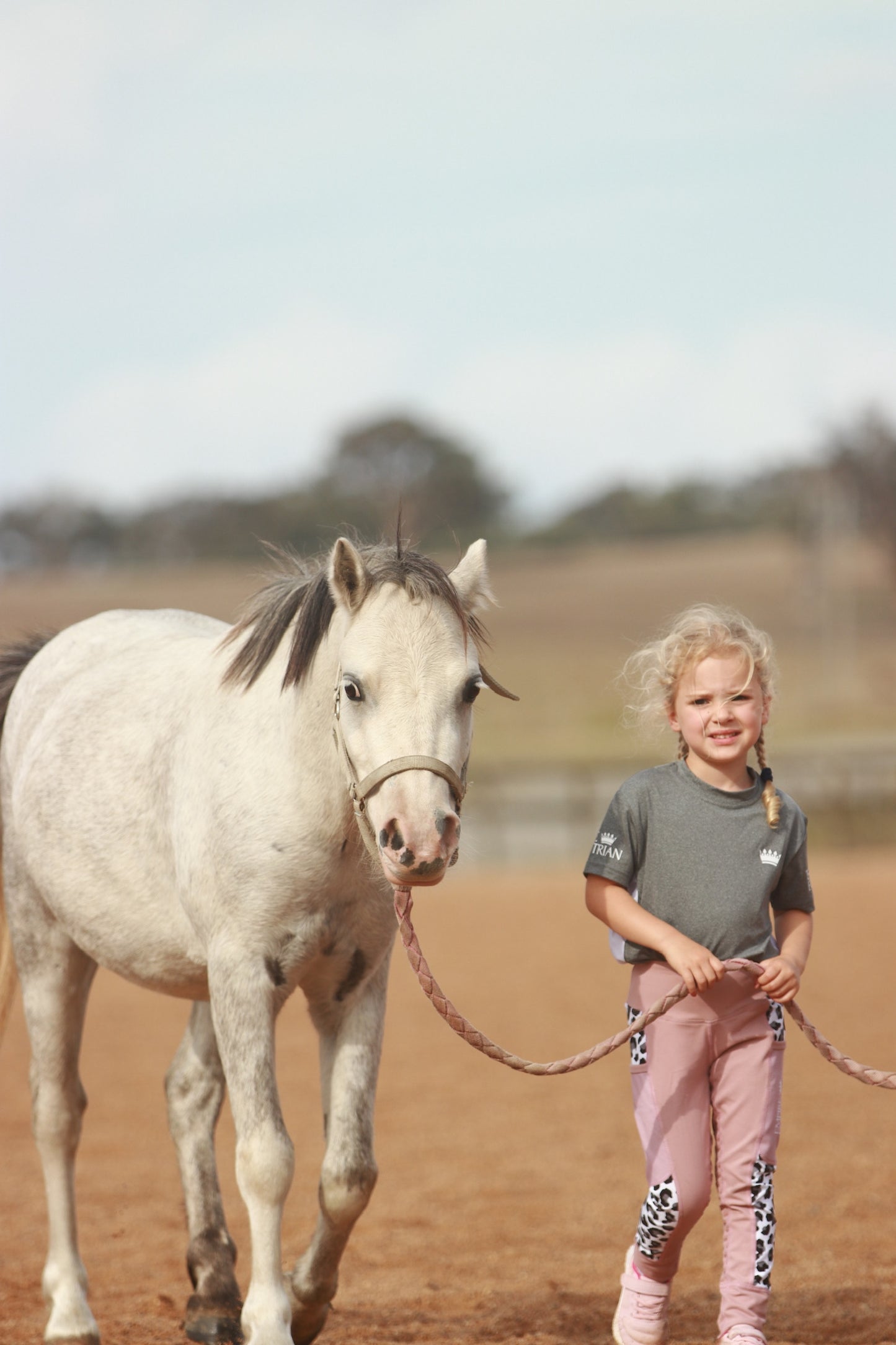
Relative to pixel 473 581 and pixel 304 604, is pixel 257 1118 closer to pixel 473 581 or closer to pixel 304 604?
pixel 304 604

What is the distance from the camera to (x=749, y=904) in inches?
129

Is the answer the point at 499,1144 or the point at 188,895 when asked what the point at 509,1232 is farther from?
the point at 188,895

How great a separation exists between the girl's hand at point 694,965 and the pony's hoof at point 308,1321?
4.79 ft

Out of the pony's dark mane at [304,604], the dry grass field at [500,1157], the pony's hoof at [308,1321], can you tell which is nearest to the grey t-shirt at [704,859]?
the dry grass field at [500,1157]

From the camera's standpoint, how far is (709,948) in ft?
10.7

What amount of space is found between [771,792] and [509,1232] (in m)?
2.89

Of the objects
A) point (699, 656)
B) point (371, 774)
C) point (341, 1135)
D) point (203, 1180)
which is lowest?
point (203, 1180)

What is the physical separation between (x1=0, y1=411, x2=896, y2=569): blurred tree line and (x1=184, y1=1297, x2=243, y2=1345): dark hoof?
1761 inches

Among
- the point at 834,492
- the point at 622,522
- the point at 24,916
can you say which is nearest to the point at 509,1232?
the point at 24,916

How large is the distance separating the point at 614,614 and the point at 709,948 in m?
45.1

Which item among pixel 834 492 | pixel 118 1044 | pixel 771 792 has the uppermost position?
pixel 834 492

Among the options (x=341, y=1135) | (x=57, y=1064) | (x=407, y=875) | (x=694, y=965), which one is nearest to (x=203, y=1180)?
(x=57, y=1064)

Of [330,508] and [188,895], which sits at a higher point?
[330,508]

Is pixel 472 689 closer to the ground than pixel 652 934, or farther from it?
farther from it
